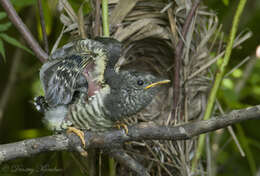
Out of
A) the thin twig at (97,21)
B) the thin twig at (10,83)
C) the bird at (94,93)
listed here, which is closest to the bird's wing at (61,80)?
the bird at (94,93)

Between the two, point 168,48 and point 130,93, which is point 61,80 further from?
point 168,48

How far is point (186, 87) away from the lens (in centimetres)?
201

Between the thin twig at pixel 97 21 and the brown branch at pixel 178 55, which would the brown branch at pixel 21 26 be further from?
the brown branch at pixel 178 55

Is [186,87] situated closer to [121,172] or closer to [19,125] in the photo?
[121,172]

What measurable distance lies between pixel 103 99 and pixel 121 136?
21 cm

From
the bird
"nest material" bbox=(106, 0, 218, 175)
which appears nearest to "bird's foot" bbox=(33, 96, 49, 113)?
the bird

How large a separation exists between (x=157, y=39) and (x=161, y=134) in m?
0.92

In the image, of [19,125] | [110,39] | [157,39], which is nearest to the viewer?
[110,39]

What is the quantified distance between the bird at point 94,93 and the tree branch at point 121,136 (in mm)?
108

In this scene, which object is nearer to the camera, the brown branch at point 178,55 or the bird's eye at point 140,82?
the bird's eye at point 140,82

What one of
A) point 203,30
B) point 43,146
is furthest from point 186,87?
point 43,146

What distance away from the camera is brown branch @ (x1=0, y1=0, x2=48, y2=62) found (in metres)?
1.60

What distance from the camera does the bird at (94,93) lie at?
154cm

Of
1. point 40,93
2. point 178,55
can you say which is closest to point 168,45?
point 178,55
